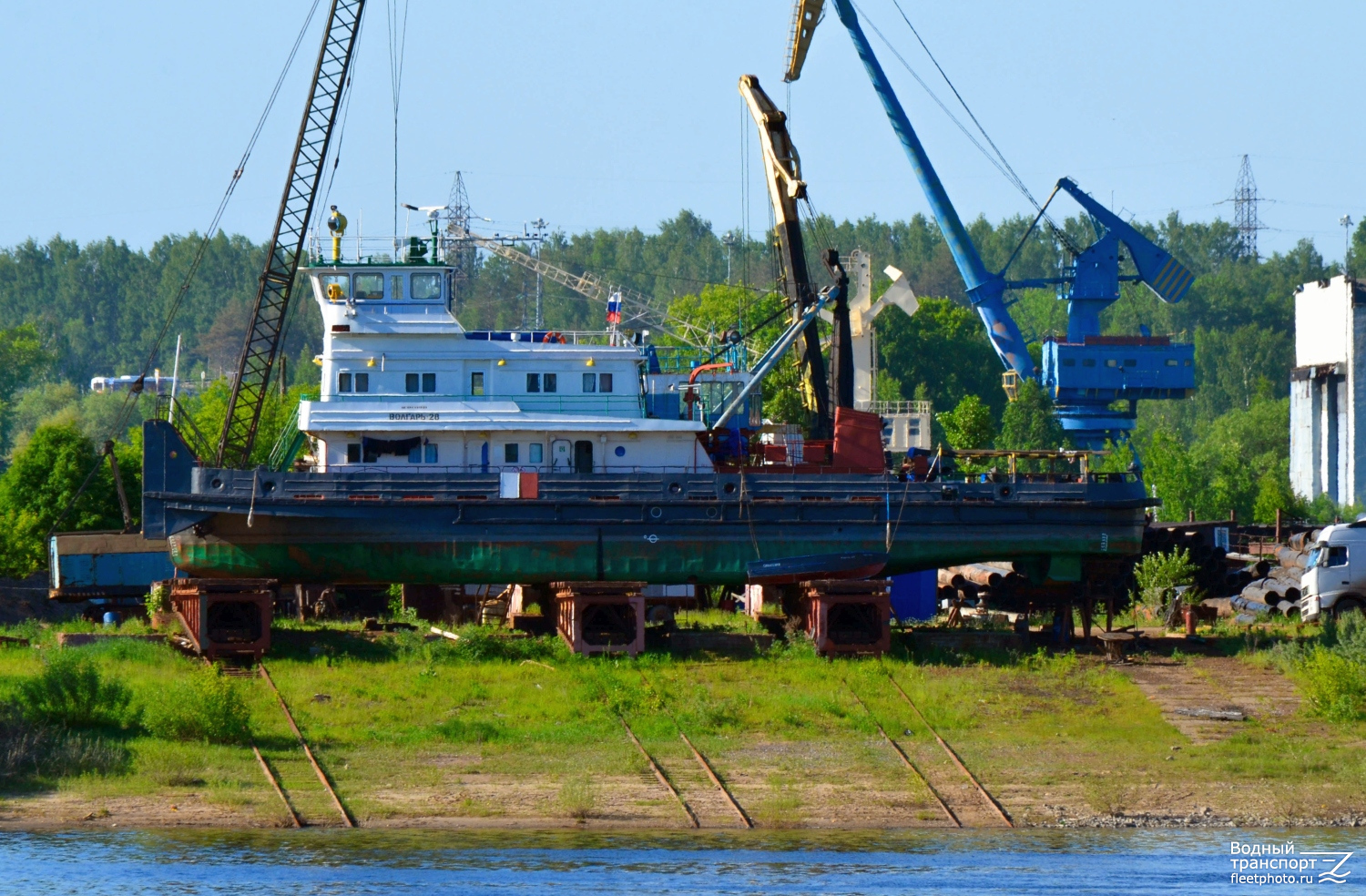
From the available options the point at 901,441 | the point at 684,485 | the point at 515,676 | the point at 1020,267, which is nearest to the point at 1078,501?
the point at 684,485

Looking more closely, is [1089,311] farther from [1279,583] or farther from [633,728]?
[633,728]

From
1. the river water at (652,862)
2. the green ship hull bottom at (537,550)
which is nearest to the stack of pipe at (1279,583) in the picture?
the green ship hull bottom at (537,550)

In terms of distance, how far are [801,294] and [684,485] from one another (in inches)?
364

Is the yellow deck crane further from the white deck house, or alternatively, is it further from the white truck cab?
the white truck cab

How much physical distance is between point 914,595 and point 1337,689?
45.3 ft

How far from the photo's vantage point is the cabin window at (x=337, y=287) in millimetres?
36375

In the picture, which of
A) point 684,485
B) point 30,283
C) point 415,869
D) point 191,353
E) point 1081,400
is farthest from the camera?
point 30,283

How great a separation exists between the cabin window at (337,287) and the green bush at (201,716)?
11063mm

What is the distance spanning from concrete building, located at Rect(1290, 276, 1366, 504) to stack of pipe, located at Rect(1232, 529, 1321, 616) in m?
36.5

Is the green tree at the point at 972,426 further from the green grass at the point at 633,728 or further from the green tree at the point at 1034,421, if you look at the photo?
the green grass at the point at 633,728

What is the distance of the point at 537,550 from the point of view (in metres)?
34.7

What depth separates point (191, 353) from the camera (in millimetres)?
151625

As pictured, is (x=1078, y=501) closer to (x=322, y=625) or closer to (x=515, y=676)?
(x=515, y=676)

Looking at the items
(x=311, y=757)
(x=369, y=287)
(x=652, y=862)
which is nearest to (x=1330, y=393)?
(x=369, y=287)
